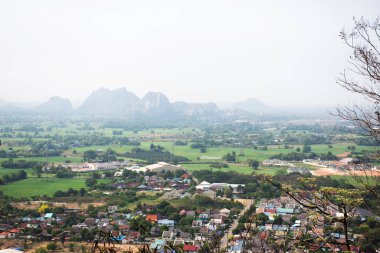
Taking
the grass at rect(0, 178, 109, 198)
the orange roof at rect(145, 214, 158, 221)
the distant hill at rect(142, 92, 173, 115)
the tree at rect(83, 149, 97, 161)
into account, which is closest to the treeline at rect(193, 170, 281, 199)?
the orange roof at rect(145, 214, 158, 221)

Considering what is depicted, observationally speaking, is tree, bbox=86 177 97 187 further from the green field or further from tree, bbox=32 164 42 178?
the green field

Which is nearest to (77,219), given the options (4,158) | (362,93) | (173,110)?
(362,93)

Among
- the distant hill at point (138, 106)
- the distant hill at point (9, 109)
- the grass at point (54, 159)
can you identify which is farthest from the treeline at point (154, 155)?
the distant hill at point (9, 109)

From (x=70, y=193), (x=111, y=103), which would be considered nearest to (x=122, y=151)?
(x=70, y=193)

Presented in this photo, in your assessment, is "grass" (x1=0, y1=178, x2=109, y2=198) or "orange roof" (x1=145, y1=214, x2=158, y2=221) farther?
"grass" (x1=0, y1=178, x2=109, y2=198)

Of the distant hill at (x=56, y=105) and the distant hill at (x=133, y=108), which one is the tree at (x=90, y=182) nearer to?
the distant hill at (x=133, y=108)

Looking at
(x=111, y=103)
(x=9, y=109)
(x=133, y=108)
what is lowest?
(x=9, y=109)

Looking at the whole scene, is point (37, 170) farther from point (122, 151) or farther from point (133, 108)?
point (133, 108)
